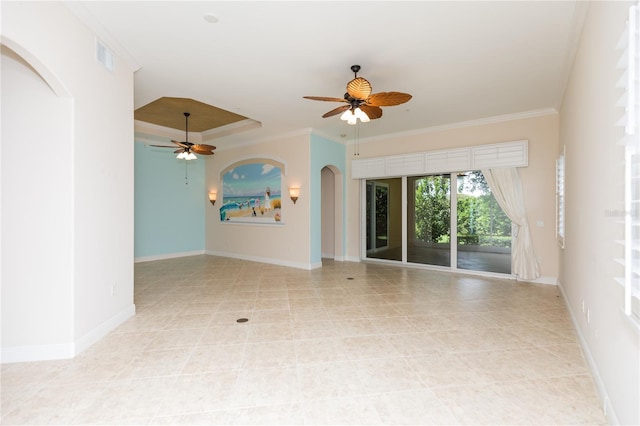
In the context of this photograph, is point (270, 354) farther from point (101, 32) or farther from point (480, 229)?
point (480, 229)

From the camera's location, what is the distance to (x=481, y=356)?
288 cm

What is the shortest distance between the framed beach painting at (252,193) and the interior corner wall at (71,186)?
4.41 m

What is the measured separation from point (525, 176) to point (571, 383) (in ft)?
14.6

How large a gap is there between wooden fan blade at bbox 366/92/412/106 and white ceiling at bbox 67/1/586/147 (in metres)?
0.55

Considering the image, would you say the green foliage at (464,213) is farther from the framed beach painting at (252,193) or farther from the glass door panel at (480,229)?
the framed beach painting at (252,193)

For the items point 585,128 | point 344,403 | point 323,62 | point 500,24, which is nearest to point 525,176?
point 585,128

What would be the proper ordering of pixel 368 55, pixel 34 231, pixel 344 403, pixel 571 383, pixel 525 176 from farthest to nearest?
1. pixel 525 176
2. pixel 368 55
3. pixel 34 231
4. pixel 571 383
5. pixel 344 403

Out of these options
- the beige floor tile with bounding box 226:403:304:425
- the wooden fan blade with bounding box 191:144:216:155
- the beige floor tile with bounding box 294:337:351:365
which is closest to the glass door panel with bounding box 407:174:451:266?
the beige floor tile with bounding box 294:337:351:365

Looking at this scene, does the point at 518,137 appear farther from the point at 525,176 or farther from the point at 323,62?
the point at 323,62

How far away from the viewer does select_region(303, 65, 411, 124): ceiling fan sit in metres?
3.54

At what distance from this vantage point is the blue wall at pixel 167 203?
7.96m

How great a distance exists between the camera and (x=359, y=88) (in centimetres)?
356

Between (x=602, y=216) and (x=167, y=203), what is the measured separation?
904 centimetres

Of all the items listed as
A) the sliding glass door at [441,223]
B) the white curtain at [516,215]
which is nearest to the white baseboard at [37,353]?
the sliding glass door at [441,223]
